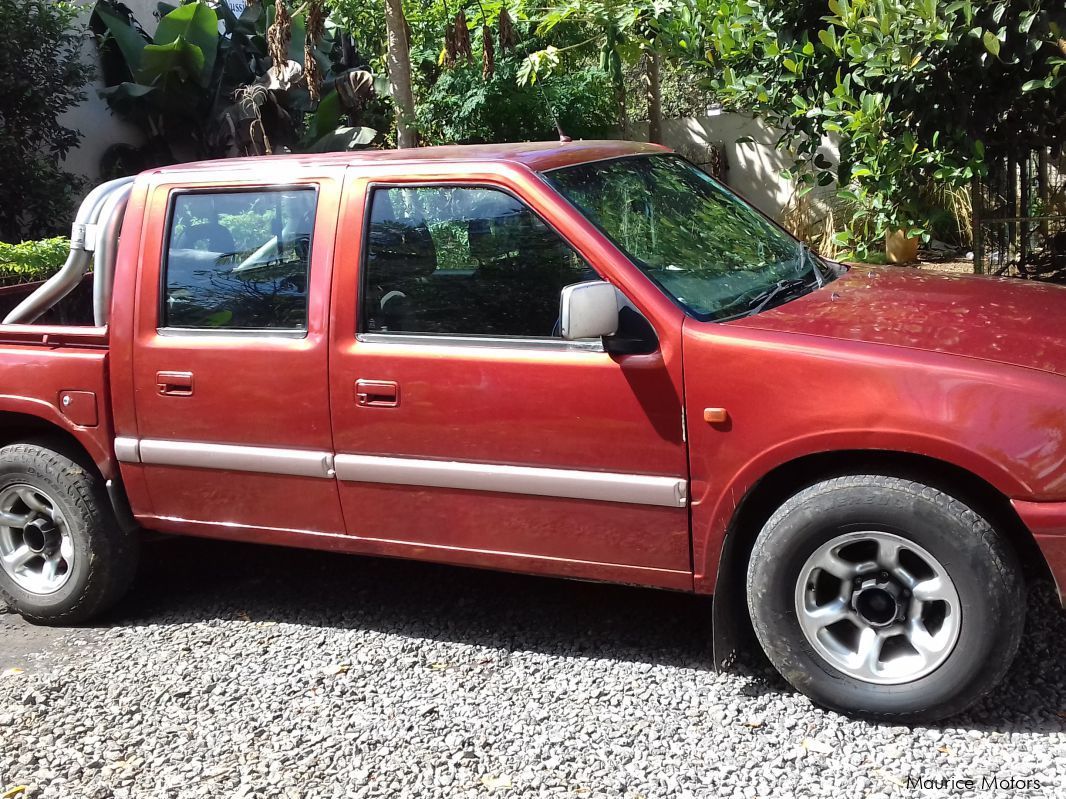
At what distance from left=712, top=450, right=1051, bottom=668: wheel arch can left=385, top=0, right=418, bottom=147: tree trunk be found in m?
6.84

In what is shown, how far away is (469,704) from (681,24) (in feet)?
17.8

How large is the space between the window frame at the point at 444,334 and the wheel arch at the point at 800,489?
72 cm

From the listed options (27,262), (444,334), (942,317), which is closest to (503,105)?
(27,262)

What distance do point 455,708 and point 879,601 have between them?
4.78 ft

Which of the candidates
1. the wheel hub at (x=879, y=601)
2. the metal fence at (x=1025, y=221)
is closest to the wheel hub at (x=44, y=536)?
the wheel hub at (x=879, y=601)

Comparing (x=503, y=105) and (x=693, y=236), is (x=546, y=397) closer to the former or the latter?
(x=693, y=236)

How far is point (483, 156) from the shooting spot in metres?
4.04

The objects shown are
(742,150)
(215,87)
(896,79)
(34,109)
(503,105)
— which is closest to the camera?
(896,79)

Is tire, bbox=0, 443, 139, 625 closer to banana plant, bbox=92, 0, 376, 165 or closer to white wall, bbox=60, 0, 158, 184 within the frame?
banana plant, bbox=92, 0, 376, 165

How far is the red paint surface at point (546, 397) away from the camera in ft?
10.7

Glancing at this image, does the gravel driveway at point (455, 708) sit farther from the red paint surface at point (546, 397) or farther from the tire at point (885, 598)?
the red paint surface at point (546, 397)

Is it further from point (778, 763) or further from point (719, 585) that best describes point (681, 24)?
point (778, 763)

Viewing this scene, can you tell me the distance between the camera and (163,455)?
4.40 metres

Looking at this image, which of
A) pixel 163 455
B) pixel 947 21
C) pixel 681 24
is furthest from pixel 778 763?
pixel 681 24
